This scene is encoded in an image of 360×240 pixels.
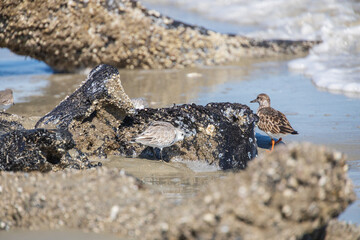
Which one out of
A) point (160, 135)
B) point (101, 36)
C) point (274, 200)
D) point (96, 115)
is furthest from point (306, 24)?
point (274, 200)

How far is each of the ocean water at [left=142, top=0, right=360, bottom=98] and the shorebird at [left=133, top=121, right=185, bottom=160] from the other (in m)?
4.12

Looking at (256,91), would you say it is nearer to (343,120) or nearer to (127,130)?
(343,120)

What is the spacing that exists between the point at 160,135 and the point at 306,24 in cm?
1092

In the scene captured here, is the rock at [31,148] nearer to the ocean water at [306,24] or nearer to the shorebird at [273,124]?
the shorebird at [273,124]

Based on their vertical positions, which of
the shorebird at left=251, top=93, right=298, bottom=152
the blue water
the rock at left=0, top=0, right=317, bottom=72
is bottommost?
the shorebird at left=251, top=93, right=298, bottom=152

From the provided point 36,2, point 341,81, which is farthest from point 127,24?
point 341,81

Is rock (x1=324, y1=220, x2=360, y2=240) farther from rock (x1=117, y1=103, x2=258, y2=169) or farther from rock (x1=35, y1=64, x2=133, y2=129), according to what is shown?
rock (x1=35, y1=64, x2=133, y2=129)

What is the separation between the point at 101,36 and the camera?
9164 mm

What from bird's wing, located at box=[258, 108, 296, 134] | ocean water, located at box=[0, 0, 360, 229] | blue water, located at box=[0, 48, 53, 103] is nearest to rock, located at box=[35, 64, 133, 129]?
ocean water, located at box=[0, 0, 360, 229]

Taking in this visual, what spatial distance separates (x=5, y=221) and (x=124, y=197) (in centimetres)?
82

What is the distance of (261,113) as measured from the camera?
241 inches

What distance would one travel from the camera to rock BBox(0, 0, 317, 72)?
8531 millimetres

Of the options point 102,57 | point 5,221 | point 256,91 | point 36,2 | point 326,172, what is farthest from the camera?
point 102,57

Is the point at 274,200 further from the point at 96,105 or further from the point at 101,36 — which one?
the point at 101,36
